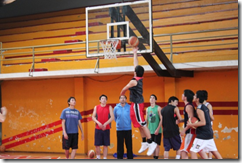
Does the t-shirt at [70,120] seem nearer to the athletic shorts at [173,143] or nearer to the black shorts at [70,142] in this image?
the black shorts at [70,142]

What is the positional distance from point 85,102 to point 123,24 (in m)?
4.12

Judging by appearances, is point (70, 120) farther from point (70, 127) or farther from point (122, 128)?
point (122, 128)

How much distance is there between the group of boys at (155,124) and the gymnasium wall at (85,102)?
181cm

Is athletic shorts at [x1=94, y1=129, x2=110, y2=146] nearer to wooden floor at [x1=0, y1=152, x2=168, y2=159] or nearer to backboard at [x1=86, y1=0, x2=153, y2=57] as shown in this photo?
wooden floor at [x1=0, y1=152, x2=168, y2=159]

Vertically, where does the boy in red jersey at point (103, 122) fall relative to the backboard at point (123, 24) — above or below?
below

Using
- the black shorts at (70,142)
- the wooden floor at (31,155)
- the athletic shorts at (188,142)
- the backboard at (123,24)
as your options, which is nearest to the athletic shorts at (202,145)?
the athletic shorts at (188,142)

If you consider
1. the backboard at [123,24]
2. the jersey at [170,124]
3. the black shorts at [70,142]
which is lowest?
the black shorts at [70,142]

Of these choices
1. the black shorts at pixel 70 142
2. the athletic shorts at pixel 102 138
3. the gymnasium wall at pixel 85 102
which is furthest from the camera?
the gymnasium wall at pixel 85 102

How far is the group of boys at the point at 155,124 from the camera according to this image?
6.52 metres

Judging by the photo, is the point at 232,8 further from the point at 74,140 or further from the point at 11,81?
the point at 11,81

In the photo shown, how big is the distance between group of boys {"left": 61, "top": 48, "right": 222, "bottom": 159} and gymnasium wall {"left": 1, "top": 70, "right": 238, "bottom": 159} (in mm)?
1807

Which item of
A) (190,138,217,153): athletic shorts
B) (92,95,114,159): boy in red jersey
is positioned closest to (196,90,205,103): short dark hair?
(190,138,217,153): athletic shorts

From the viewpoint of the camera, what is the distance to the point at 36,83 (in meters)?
12.7

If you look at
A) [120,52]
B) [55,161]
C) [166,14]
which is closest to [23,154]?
[120,52]
